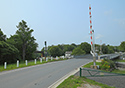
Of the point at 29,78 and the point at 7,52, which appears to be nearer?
the point at 29,78

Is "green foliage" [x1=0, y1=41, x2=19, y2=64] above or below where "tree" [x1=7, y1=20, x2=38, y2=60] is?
below

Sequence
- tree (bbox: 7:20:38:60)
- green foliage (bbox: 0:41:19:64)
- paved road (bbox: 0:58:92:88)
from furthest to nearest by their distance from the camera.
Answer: tree (bbox: 7:20:38:60) → green foliage (bbox: 0:41:19:64) → paved road (bbox: 0:58:92:88)

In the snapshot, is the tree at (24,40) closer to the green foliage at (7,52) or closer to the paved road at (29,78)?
the green foliage at (7,52)

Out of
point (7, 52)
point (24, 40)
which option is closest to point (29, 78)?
point (7, 52)

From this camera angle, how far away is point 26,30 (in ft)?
122

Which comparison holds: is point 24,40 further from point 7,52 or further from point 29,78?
point 29,78

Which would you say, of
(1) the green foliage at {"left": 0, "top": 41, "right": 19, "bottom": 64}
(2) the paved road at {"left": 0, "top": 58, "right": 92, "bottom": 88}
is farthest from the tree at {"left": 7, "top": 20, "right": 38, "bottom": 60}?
(2) the paved road at {"left": 0, "top": 58, "right": 92, "bottom": 88}

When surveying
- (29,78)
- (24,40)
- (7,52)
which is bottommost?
(29,78)

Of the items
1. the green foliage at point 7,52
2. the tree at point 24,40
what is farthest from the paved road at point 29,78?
the tree at point 24,40

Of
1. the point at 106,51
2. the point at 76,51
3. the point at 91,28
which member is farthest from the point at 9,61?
the point at 106,51

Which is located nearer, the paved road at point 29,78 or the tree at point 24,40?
the paved road at point 29,78

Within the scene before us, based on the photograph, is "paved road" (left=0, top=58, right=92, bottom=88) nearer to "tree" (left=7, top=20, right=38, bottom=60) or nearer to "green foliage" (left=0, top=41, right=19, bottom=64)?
"green foliage" (left=0, top=41, right=19, bottom=64)

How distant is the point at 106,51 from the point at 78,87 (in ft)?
246

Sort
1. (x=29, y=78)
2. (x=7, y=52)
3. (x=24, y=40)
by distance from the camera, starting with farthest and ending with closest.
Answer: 1. (x=24, y=40)
2. (x=7, y=52)
3. (x=29, y=78)
